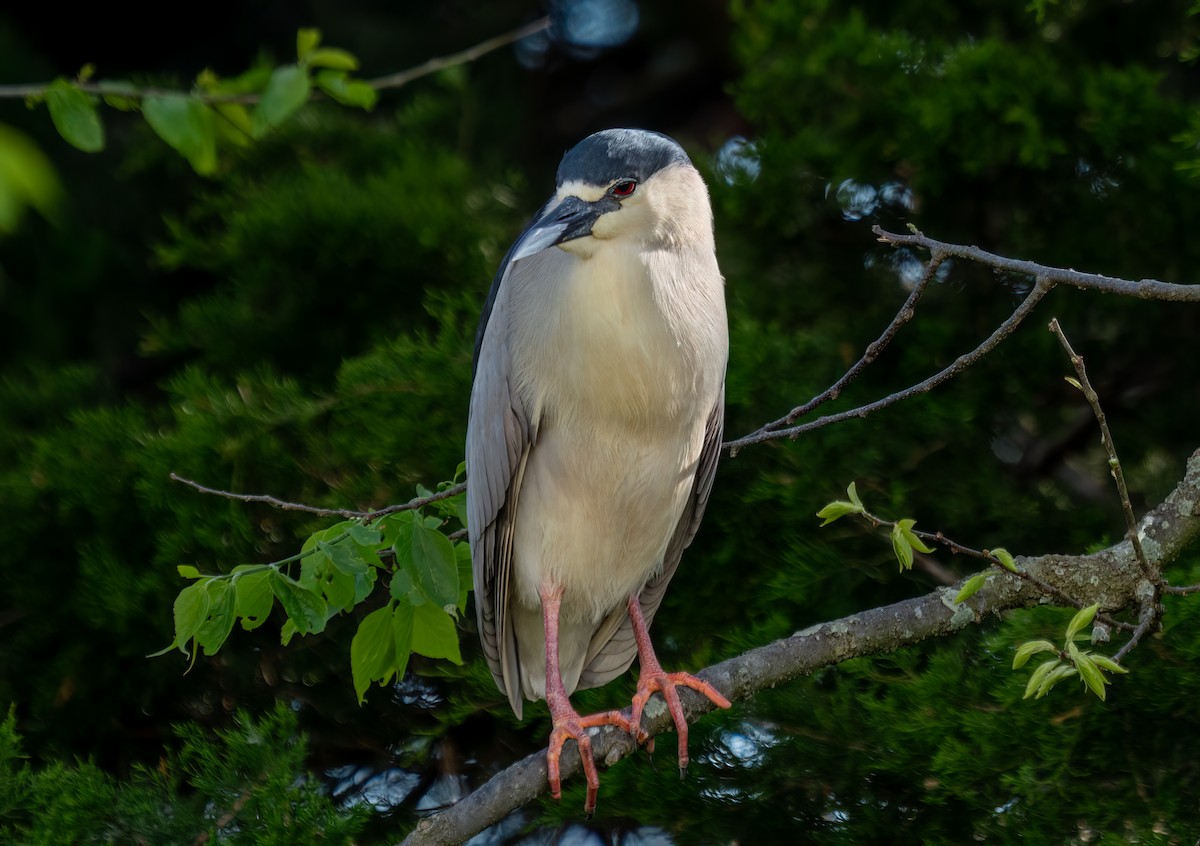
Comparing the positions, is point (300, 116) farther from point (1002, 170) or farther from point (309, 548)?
point (309, 548)

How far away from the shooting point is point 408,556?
230 centimetres

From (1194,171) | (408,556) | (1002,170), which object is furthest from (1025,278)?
(408,556)

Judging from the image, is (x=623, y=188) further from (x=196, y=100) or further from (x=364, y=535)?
(x=196, y=100)

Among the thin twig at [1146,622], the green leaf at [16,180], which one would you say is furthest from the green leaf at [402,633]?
the thin twig at [1146,622]

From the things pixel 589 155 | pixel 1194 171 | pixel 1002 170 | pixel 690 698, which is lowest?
pixel 690 698

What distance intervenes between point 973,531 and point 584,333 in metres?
1.30

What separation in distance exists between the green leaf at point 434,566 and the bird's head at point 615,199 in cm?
63

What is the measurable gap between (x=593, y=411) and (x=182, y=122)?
1.13 m

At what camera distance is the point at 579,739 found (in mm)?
2625

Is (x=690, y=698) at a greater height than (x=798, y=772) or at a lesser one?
greater

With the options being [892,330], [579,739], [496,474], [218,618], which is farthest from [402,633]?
[892,330]

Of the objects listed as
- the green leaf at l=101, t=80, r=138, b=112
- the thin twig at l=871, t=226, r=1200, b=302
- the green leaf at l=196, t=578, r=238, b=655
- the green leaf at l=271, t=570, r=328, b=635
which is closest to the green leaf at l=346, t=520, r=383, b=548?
the green leaf at l=271, t=570, r=328, b=635

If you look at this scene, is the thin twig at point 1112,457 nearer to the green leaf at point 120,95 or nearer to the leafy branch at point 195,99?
the leafy branch at point 195,99

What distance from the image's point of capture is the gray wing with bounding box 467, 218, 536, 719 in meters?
2.90
